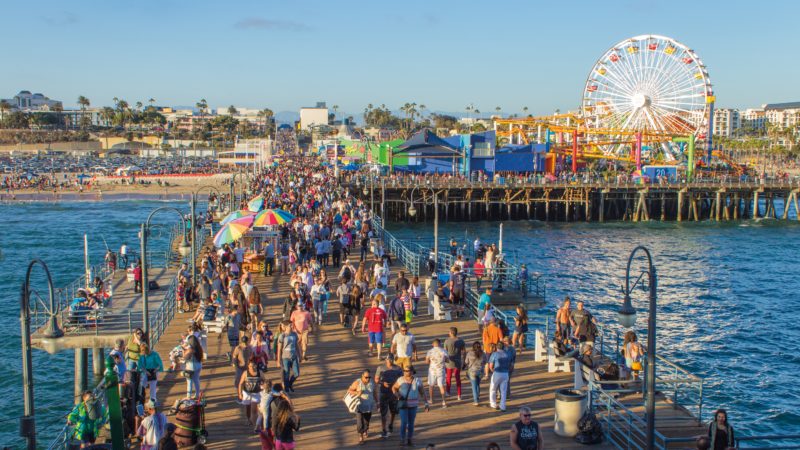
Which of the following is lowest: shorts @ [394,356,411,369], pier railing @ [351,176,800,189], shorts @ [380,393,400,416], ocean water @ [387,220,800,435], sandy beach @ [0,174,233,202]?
ocean water @ [387,220,800,435]

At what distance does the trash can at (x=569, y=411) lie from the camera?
9.88 metres

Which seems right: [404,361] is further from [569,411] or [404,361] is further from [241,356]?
[569,411]

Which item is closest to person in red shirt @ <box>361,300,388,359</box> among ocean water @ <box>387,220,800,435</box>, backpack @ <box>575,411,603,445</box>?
backpack @ <box>575,411,603,445</box>

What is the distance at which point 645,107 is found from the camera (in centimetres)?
7669

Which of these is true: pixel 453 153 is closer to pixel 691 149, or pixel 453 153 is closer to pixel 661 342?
pixel 691 149

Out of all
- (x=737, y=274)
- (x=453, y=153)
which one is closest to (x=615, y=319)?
(x=737, y=274)

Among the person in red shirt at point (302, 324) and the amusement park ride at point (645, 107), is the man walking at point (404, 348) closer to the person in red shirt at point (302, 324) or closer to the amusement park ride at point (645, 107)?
the person in red shirt at point (302, 324)

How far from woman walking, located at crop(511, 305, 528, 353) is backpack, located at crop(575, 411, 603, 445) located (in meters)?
4.23

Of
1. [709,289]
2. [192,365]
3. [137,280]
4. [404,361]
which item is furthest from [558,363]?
[709,289]

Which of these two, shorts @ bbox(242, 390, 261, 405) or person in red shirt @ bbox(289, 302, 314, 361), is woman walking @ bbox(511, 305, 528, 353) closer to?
person in red shirt @ bbox(289, 302, 314, 361)

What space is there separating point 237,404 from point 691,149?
61.8 metres

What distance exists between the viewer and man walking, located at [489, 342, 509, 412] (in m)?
10.6

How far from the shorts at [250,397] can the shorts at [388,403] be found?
159 cm

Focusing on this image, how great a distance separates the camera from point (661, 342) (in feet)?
80.9
